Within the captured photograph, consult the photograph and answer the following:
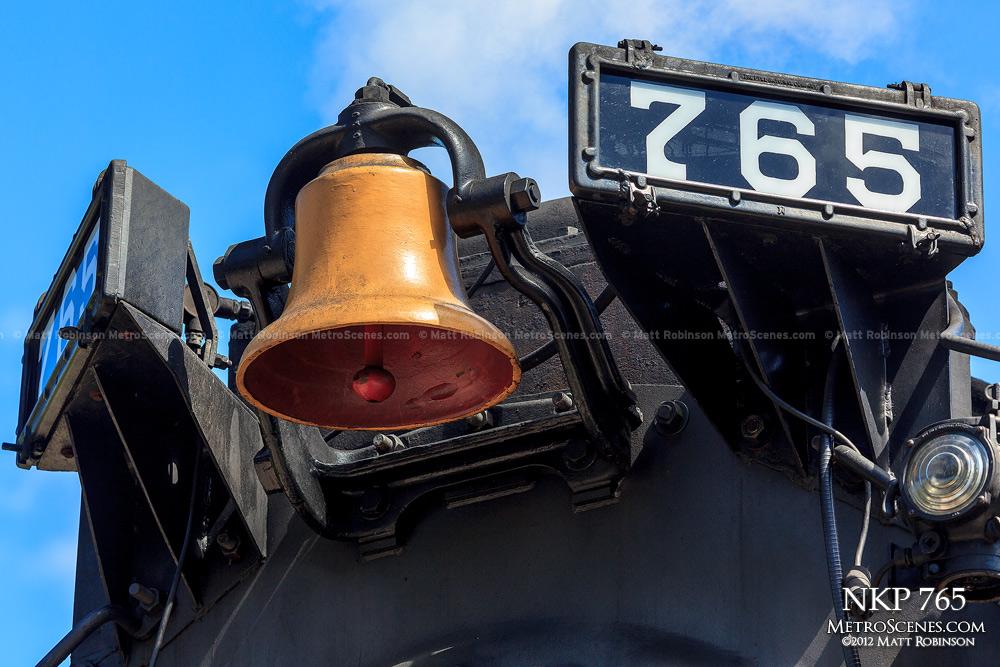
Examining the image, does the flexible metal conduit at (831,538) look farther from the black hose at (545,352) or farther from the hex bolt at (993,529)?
the black hose at (545,352)

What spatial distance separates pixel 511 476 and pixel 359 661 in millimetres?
1034

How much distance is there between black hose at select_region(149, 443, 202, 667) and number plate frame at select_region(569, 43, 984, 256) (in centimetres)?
280

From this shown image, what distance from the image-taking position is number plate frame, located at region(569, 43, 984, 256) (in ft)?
16.9

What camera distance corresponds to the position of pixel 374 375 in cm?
517

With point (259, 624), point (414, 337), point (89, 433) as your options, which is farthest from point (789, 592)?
point (89, 433)

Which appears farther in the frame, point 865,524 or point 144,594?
point 144,594

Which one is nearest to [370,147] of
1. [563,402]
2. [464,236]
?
[464,236]

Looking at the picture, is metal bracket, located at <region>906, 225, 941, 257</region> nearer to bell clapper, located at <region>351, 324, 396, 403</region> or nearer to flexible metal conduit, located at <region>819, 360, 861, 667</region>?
flexible metal conduit, located at <region>819, 360, 861, 667</region>

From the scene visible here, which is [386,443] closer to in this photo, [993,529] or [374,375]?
[374,375]

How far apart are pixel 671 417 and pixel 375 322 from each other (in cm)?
170

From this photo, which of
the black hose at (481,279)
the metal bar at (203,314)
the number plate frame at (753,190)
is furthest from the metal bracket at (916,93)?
the metal bar at (203,314)

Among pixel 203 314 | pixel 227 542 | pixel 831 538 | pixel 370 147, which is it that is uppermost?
pixel 203 314

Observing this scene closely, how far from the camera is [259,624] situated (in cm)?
677

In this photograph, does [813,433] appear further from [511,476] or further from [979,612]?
[511,476]
